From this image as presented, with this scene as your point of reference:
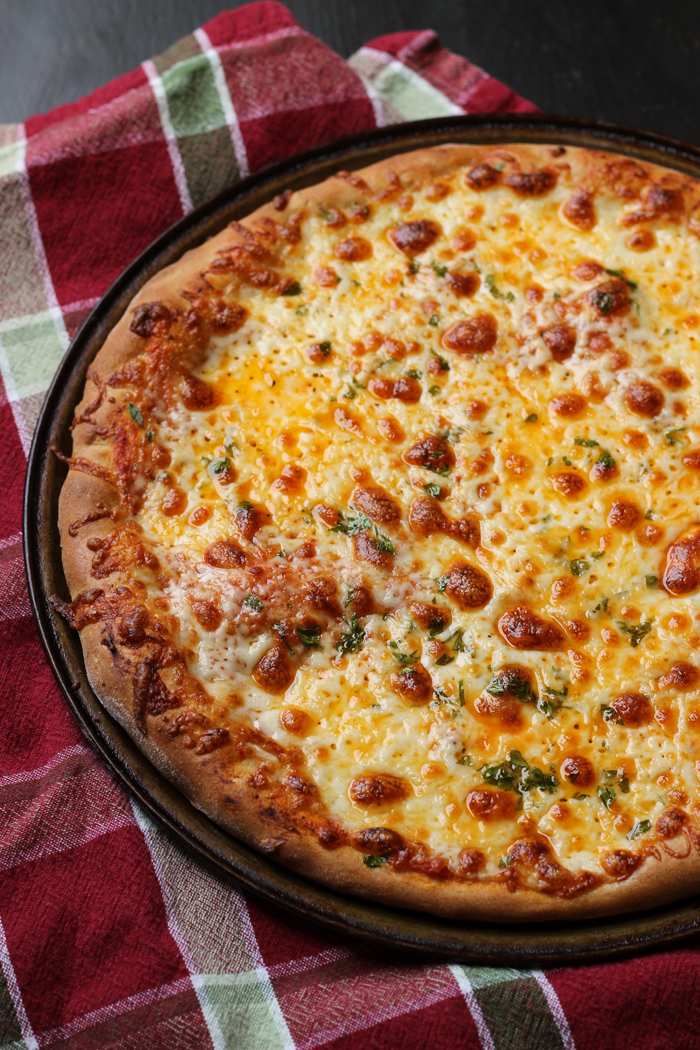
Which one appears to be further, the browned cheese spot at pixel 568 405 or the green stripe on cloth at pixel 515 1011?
the browned cheese spot at pixel 568 405

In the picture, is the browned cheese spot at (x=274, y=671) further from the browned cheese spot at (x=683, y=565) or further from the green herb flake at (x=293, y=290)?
the green herb flake at (x=293, y=290)

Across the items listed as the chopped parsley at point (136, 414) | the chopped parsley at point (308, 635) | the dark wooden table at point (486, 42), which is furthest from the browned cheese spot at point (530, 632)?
the dark wooden table at point (486, 42)

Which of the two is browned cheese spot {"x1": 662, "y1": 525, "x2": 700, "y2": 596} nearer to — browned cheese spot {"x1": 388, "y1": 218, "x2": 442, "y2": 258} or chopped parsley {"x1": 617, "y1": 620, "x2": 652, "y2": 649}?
chopped parsley {"x1": 617, "y1": 620, "x2": 652, "y2": 649}

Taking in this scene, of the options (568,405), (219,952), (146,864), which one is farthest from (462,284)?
(219,952)

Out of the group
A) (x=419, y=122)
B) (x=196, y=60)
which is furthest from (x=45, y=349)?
(x=419, y=122)

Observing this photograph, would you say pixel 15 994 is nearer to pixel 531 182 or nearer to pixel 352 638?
pixel 352 638
